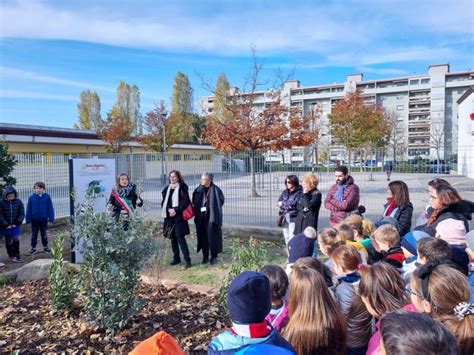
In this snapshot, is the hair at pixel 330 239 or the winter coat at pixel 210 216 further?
the winter coat at pixel 210 216

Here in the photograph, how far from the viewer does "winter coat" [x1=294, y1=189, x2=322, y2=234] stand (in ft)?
18.7

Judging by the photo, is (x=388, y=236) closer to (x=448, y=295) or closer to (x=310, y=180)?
(x=448, y=295)

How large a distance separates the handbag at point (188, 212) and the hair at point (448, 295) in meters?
4.63

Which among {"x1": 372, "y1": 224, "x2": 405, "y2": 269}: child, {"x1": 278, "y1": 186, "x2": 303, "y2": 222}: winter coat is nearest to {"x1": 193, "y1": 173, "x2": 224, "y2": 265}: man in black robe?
{"x1": 278, "y1": 186, "x2": 303, "y2": 222}: winter coat

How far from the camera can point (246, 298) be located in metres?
1.68

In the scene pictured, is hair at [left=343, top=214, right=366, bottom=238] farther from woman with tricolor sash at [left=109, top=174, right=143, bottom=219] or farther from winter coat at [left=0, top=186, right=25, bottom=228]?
winter coat at [left=0, top=186, right=25, bottom=228]

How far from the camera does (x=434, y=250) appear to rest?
109 inches

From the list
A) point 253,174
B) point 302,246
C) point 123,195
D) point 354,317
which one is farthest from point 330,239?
point 253,174

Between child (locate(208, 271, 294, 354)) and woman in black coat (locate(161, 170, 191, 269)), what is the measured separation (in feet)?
15.1

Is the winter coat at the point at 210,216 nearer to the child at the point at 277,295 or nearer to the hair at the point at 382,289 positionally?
the child at the point at 277,295

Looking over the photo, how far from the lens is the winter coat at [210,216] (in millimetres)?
6363

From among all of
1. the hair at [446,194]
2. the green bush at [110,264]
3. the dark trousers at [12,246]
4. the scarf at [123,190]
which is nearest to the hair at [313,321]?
the green bush at [110,264]

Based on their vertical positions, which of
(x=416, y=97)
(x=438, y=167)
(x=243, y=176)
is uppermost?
(x=416, y=97)

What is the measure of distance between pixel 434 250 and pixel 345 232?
1.27 metres
